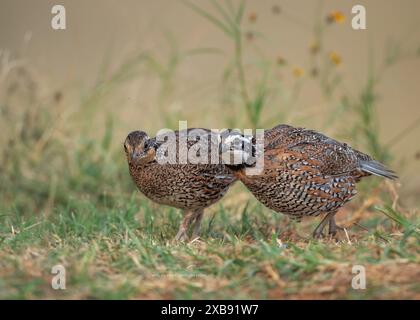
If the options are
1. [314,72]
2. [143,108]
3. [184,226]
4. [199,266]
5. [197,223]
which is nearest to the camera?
[199,266]

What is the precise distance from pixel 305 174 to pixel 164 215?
171 cm

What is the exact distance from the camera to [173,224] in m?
6.83

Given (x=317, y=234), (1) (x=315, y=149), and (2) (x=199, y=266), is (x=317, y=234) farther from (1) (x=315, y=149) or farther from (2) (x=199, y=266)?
(2) (x=199, y=266)

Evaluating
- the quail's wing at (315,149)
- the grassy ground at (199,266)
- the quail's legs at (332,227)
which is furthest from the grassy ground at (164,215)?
the quail's wing at (315,149)

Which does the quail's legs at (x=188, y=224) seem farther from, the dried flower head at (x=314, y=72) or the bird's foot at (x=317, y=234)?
the dried flower head at (x=314, y=72)

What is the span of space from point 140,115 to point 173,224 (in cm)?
279

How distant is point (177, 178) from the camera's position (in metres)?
6.27

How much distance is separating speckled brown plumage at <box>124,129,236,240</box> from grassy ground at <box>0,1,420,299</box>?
0.29 metres

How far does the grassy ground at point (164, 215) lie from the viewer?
15.6ft

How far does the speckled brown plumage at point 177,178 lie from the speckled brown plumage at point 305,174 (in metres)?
0.41

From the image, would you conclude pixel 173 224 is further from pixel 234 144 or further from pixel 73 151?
pixel 73 151

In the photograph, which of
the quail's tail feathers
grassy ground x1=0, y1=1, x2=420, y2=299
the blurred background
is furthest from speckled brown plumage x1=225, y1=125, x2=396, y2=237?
the blurred background

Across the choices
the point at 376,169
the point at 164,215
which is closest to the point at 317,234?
the point at 376,169

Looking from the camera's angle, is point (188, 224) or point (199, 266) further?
point (188, 224)
